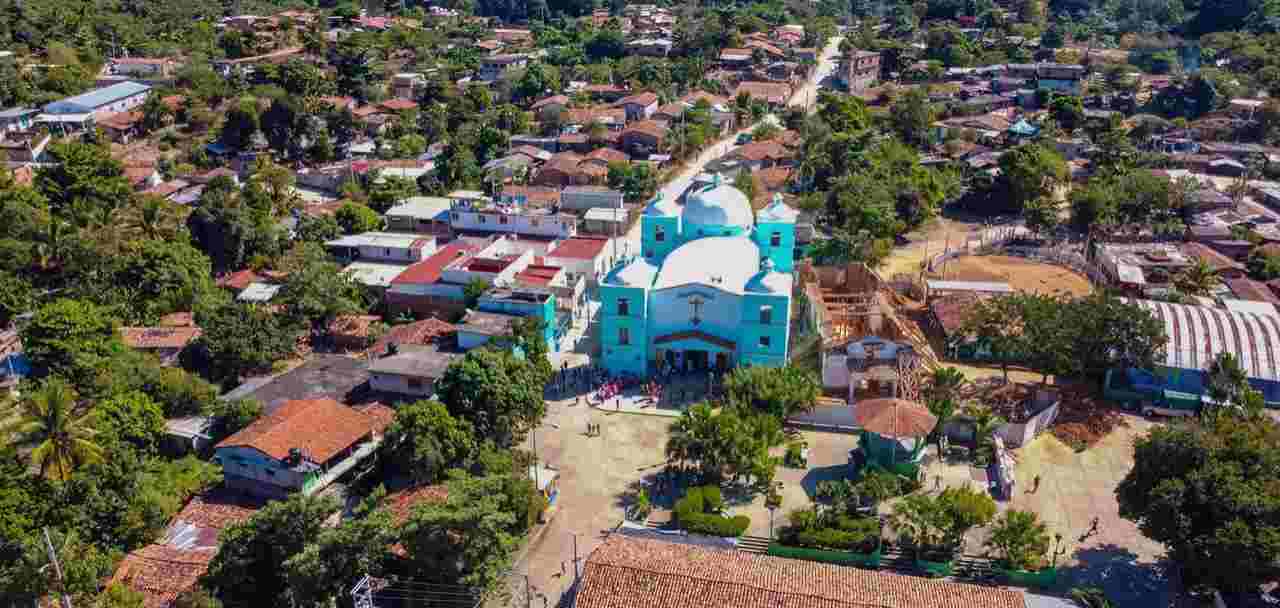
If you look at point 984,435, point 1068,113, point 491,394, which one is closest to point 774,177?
point 1068,113

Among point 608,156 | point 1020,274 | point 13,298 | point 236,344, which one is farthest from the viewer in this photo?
point 608,156

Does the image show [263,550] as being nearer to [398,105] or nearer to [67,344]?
[67,344]

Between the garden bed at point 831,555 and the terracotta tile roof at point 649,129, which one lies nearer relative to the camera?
the garden bed at point 831,555

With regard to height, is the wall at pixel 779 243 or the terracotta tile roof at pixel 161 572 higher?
the wall at pixel 779 243

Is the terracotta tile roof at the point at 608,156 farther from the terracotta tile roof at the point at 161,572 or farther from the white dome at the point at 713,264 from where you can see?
the terracotta tile roof at the point at 161,572

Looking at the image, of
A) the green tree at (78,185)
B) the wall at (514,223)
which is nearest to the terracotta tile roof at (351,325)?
the wall at (514,223)

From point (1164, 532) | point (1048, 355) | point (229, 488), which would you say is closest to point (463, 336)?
point (229, 488)

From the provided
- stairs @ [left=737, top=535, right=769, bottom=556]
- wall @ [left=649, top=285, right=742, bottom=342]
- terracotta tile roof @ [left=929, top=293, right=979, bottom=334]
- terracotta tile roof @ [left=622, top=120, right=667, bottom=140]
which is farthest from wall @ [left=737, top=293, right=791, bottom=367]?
terracotta tile roof @ [left=622, top=120, right=667, bottom=140]
